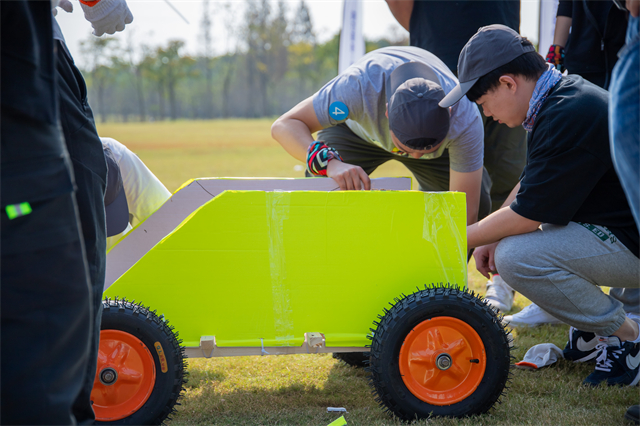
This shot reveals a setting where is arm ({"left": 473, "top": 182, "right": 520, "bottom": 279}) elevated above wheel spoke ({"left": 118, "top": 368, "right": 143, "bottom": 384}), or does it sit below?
above

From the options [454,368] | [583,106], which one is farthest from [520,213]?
[454,368]

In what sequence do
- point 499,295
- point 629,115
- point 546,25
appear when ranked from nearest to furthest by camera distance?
point 629,115, point 499,295, point 546,25

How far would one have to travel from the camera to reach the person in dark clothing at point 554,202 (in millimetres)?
1633

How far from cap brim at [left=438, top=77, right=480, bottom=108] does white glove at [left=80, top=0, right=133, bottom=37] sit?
1.12m

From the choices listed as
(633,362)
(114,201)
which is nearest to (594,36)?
(633,362)

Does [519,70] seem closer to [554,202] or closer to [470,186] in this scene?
[554,202]

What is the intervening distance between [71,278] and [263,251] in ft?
2.71

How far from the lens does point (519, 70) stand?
1718mm

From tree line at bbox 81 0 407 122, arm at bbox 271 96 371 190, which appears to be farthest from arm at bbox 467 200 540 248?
tree line at bbox 81 0 407 122

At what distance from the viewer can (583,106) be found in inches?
64.2

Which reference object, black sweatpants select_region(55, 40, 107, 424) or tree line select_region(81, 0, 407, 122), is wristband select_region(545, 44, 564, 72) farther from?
tree line select_region(81, 0, 407, 122)

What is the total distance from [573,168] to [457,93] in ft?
1.48

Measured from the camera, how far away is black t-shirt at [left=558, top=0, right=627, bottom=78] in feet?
8.11

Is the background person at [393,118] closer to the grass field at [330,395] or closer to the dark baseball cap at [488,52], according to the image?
the dark baseball cap at [488,52]
